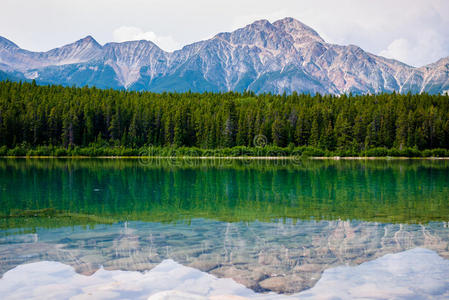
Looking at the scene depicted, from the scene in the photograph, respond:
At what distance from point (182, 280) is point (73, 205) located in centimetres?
1338

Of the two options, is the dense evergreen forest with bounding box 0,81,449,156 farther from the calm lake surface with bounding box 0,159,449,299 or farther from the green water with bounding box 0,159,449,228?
the calm lake surface with bounding box 0,159,449,299

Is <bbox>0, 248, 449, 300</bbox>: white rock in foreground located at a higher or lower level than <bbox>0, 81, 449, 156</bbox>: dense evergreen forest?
lower

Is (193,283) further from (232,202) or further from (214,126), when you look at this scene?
(214,126)

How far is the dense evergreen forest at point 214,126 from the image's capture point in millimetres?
106812

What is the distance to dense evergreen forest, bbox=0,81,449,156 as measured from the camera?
107m

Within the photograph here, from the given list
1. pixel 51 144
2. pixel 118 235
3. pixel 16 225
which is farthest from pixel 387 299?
pixel 51 144

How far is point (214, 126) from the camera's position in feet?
389

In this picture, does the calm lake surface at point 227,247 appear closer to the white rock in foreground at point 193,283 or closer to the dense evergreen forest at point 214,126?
the white rock in foreground at point 193,283

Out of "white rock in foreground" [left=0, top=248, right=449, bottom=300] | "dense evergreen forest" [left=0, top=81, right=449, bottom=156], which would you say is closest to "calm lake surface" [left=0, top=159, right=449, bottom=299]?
"white rock in foreground" [left=0, top=248, right=449, bottom=300]

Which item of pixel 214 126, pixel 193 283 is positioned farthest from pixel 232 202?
pixel 214 126

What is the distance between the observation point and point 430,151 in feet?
334

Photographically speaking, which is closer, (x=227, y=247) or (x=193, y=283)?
(x=193, y=283)

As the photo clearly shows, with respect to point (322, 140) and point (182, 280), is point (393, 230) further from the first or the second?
point (322, 140)

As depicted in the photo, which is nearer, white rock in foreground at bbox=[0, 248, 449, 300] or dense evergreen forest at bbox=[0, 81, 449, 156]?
white rock in foreground at bbox=[0, 248, 449, 300]
